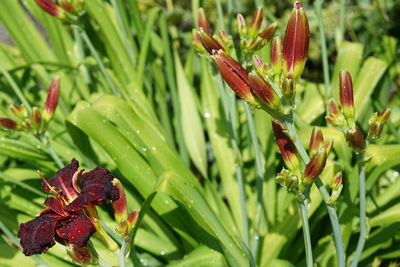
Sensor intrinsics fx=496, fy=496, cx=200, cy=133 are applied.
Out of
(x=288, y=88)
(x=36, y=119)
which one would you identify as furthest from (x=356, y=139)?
(x=36, y=119)

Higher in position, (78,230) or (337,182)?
(78,230)

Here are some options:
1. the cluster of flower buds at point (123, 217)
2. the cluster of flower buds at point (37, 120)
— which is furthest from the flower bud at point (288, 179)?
the cluster of flower buds at point (37, 120)

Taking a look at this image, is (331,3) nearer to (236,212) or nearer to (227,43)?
(236,212)

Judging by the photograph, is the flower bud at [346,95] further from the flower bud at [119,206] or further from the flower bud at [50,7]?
the flower bud at [50,7]

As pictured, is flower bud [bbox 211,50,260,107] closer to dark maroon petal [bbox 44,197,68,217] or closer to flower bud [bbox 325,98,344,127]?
flower bud [bbox 325,98,344,127]

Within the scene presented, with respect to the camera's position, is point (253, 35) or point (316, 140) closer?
point (316, 140)

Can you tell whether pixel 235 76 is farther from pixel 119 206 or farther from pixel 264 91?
pixel 119 206
